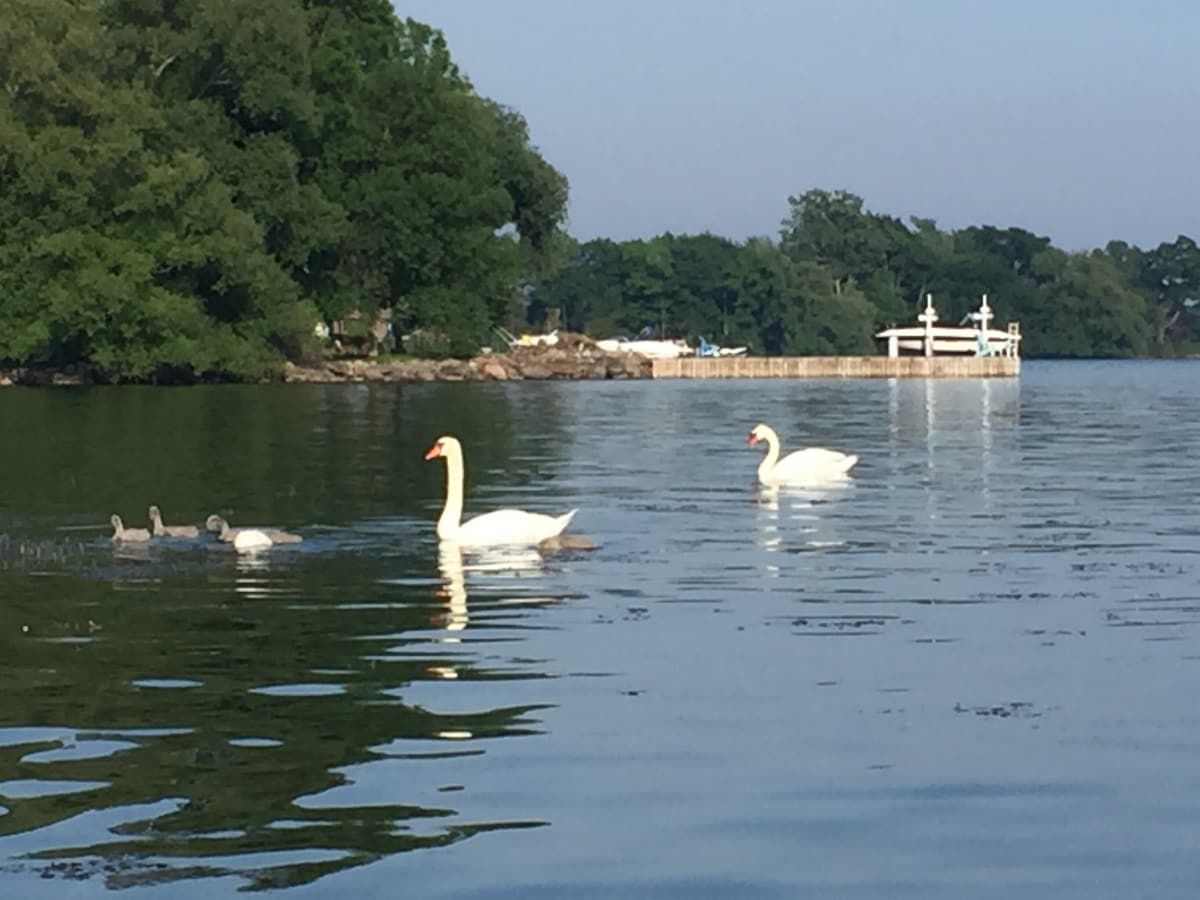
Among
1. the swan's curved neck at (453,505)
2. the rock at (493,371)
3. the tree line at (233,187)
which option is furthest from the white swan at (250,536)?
the rock at (493,371)

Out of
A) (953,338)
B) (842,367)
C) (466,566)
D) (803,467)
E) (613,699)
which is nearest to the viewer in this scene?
(613,699)

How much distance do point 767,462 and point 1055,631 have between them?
764 inches

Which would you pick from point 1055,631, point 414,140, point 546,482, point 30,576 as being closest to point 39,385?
point 414,140

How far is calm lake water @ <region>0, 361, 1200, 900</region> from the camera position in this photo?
11477mm

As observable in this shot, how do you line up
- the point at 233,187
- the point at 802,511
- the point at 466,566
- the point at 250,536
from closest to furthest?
the point at 466,566, the point at 250,536, the point at 802,511, the point at 233,187

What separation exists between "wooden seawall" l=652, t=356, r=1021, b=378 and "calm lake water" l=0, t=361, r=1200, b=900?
4718 inches

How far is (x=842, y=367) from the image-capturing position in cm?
16312

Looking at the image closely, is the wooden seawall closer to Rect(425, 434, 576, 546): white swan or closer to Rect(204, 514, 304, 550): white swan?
Rect(425, 434, 576, 546): white swan

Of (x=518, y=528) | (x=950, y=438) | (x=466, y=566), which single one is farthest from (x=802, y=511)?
(x=950, y=438)

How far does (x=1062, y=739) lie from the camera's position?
567 inches

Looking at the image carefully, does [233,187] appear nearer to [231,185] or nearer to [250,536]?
[231,185]

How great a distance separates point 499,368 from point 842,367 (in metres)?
42.9

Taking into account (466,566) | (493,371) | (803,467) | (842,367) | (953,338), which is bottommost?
(466,566)

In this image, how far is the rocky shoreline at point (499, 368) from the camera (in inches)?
4510
